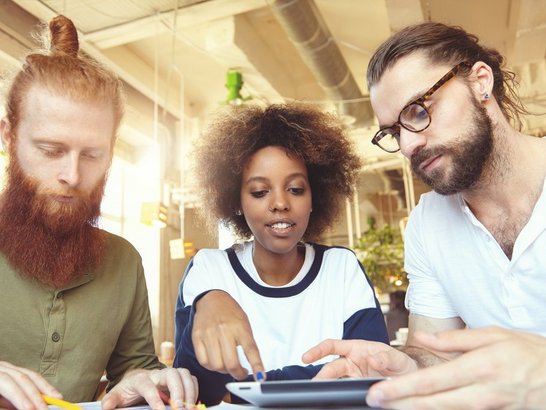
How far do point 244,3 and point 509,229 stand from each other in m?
3.06

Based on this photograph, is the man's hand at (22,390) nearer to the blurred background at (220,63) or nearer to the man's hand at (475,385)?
the man's hand at (475,385)

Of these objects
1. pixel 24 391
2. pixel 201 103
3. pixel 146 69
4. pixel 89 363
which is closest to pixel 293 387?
pixel 24 391

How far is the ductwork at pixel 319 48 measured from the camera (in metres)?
3.57

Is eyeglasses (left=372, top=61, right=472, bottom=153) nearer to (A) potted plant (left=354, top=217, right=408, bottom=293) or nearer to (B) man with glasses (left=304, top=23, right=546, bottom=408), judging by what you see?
(B) man with glasses (left=304, top=23, right=546, bottom=408)

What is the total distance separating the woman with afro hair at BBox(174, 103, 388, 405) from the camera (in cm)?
144

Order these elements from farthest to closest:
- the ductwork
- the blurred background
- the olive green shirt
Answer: the blurred background
the ductwork
the olive green shirt

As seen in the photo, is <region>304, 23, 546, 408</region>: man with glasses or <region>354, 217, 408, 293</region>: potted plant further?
<region>354, 217, 408, 293</region>: potted plant

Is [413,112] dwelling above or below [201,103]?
below

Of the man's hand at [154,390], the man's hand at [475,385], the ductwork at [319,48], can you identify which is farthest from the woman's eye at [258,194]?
the ductwork at [319,48]

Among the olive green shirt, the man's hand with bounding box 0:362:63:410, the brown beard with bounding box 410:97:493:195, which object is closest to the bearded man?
the olive green shirt

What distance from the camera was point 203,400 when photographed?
1.27 meters

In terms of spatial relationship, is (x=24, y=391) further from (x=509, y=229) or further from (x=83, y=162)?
(x=509, y=229)

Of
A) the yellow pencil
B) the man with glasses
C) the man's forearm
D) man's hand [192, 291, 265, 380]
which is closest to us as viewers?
the yellow pencil

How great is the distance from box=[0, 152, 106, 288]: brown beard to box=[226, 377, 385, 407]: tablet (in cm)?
80
